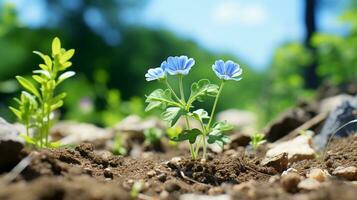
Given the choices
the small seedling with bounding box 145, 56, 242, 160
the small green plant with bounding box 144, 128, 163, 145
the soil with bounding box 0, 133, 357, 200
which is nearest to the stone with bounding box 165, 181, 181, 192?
the soil with bounding box 0, 133, 357, 200

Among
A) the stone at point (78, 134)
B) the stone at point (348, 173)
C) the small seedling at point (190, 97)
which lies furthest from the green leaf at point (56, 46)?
the stone at point (78, 134)

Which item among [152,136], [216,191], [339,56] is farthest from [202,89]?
[339,56]

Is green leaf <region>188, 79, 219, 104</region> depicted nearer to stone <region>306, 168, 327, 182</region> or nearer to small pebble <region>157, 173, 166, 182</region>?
small pebble <region>157, 173, 166, 182</region>

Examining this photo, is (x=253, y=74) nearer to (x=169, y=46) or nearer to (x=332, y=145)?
(x=169, y=46)

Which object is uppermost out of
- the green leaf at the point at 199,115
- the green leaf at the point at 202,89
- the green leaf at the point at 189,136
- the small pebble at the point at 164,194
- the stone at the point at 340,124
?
the stone at the point at 340,124

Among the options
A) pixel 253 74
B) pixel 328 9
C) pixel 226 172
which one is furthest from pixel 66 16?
pixel 226 172

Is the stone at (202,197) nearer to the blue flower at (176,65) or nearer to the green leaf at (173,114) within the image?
the green leaf at (173,114)
